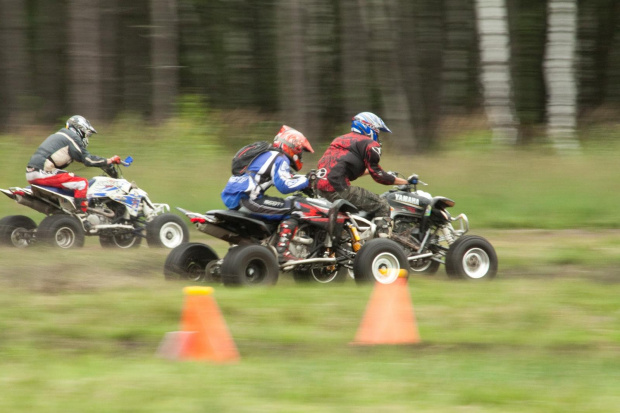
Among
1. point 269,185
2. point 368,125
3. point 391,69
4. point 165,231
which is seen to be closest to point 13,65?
point 391,69

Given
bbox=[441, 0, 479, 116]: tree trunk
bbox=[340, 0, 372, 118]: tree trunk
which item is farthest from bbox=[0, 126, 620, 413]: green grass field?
bbox=[441, 0, 479, 116]: tree trunk

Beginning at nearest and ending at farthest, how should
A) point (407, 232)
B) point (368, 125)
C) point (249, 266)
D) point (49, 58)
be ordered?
point (249, 266) < point (407, 232) < point (368, 125) < point (49, 58)

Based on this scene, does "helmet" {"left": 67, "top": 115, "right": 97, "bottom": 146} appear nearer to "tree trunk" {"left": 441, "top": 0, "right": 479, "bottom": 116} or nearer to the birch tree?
the birch tree

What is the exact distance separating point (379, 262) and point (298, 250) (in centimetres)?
101

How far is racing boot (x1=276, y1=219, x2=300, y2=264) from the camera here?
1095 centimetres

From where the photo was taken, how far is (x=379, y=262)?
10758 millimetres

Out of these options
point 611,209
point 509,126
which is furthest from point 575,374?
point 509,126

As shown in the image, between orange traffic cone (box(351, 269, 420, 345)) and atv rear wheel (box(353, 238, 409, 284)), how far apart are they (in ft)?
8.93

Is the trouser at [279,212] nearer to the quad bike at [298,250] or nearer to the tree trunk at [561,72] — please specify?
the quad bike at [298,250]

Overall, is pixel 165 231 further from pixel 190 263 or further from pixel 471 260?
pixel 471 260

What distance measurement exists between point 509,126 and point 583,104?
37.4 feet

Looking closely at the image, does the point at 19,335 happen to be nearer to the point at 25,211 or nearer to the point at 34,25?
the point at 25,211

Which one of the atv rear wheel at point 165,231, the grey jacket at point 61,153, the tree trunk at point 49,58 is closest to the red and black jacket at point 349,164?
the atv rear wheel at point 165,231

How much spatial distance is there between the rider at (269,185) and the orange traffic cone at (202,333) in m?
3.81
